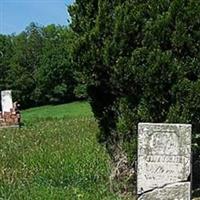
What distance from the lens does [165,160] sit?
23.0ft

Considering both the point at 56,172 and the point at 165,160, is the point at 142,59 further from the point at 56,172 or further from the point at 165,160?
the point at 56,172

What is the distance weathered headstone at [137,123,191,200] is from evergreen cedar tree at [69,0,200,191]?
33.1 inches

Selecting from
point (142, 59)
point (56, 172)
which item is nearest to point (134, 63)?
point (142, 59)

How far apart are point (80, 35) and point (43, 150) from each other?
4.65m

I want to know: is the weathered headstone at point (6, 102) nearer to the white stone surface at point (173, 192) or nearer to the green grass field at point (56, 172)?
the green grass field at point (56, 172)

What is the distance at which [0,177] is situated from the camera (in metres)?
10.1

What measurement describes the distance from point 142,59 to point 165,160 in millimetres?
1410

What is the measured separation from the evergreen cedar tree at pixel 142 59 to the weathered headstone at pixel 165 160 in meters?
0.84

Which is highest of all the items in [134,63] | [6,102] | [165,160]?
[6,102]

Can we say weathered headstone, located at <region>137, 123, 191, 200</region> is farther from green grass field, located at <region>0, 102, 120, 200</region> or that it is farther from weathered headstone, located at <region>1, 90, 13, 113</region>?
weathered headstone, located at <region>1, 90, 13, 113</region>

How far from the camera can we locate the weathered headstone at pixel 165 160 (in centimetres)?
694

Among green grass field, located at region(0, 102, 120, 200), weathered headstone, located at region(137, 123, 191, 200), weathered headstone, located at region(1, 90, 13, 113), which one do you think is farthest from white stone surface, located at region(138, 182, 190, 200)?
weathered headstone, located at region(1, 90, 13, 113)

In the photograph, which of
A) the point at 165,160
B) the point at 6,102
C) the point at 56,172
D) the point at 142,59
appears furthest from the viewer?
the point at 6,102

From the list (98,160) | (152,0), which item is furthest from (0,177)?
(152,0)
